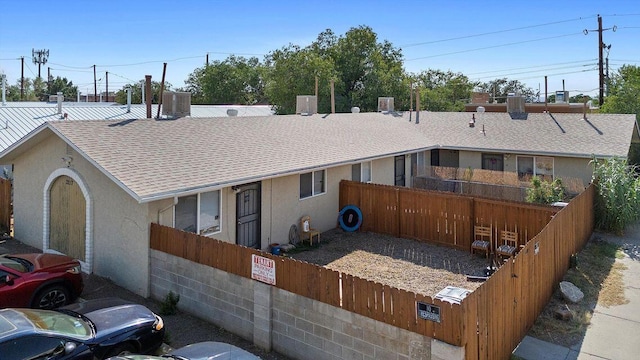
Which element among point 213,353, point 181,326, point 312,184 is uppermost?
point 312,184

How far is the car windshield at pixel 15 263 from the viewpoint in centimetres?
985

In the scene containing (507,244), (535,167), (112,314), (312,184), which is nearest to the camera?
(112,314)

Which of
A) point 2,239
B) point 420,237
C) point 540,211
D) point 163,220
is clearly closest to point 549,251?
point 540,211

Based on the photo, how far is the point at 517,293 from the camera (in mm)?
8711

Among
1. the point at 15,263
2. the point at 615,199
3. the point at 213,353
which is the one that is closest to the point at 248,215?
the point at 15,263

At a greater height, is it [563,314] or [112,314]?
[112,314]

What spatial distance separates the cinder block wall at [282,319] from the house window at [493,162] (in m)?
17.9

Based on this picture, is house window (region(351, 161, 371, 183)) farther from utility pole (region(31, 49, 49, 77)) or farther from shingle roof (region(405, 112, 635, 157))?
utility pole (region(31, 49, 49, 77))

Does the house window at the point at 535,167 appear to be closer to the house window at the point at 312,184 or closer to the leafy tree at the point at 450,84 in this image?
the house window at the point at 312,184

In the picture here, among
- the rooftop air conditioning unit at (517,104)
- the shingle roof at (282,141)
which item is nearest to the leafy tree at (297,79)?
the shingle roof at (282,141)

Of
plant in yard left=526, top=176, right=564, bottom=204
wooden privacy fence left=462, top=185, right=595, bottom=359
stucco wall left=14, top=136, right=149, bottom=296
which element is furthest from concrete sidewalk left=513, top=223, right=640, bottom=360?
stucco wall left=14, top=136, right=149, bottom=296

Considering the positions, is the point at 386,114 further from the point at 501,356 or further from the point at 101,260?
the point at 501,356

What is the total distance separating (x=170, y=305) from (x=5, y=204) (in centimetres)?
998

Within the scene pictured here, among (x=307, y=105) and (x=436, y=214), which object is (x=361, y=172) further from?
(x=307, y=105)
